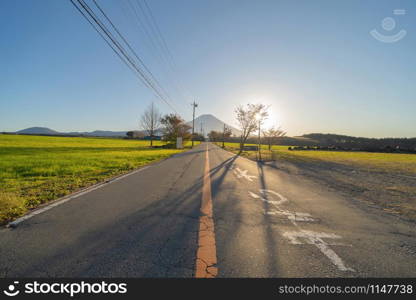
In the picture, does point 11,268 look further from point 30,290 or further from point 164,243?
point 164,243

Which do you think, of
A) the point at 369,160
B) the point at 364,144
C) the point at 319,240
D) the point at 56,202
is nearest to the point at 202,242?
the point at 319,240

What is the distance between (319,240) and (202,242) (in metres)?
1.89

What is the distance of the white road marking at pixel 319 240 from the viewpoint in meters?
2.15

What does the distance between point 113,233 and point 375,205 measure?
665cm

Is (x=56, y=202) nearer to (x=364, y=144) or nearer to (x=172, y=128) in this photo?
(x=172, y=128)

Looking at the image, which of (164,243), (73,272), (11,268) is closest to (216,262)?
(164,243)

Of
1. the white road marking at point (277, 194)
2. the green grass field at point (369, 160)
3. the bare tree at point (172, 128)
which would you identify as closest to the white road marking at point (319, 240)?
the white road marking at point (277, 194)

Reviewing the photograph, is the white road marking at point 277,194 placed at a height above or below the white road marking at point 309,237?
below

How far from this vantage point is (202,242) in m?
2.52

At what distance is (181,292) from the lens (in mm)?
1788

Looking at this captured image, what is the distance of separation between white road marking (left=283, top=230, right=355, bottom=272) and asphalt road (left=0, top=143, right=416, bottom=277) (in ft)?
0.05

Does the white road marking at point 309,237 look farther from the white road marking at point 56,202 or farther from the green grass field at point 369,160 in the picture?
the green grass field at point 369,160

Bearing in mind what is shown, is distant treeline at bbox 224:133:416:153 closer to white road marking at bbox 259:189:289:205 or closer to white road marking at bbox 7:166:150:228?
white road marking at bbox 259:189:289:205

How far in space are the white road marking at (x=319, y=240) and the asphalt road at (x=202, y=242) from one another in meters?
0.02
